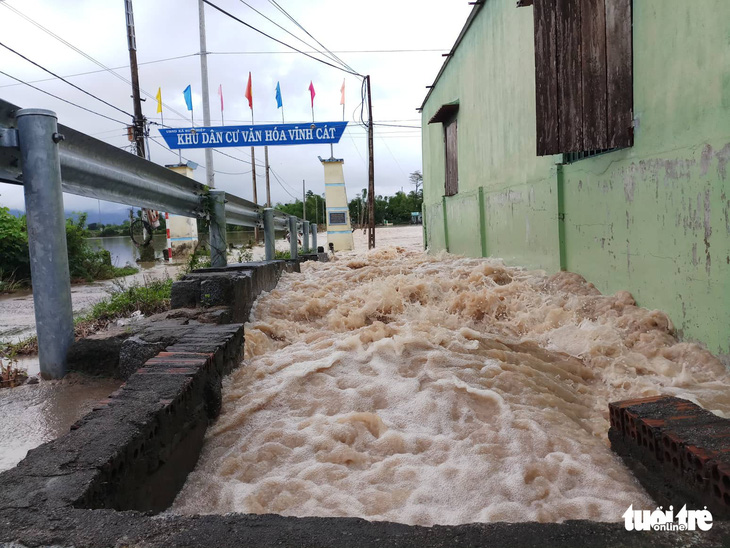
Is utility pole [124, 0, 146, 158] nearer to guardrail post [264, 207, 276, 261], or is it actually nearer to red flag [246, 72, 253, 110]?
red flag [246, 72, 253, 110]

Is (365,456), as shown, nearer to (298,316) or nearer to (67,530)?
(67,530)

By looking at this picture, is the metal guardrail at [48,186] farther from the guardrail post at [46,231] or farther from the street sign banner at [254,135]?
the street sign banner at [254,135]

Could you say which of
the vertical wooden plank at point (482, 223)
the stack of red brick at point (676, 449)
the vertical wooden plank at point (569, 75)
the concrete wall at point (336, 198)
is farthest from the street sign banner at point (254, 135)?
the stack of red brick at point (676, 449)

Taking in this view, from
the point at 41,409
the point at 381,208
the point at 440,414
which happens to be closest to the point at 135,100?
the point at 41,409

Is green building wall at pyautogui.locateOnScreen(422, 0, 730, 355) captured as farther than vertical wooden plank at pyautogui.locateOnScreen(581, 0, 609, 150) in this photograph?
No

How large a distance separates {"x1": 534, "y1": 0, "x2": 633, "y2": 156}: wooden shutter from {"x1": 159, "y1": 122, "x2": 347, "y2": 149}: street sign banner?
10.2 m

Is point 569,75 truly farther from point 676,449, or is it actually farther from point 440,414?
point 676,449

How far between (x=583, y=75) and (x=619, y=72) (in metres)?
0.41

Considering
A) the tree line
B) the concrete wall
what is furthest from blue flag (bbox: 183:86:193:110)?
the tree line

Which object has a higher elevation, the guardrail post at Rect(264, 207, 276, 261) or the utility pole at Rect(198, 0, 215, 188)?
the utility pole at Rect(198, 0, 215, 188)

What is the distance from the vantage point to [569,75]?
4766mm

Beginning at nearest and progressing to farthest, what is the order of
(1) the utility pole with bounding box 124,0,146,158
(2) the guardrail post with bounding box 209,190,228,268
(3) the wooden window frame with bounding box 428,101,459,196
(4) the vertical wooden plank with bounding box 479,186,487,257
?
1. (2) the guardrail post with bounding box 209,190,228,268
2. (4) the vertical wooden plank with bounding box 479,186,487,257
3. (3) the wooden window frame with bounding box 428,101,459,196
4. (1) the utility pole with bounding box 124,0,146,158

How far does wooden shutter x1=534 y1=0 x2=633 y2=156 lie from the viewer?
422cm

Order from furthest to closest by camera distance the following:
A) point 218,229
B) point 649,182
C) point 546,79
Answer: point 218,229, point 546,79, point 649,182
